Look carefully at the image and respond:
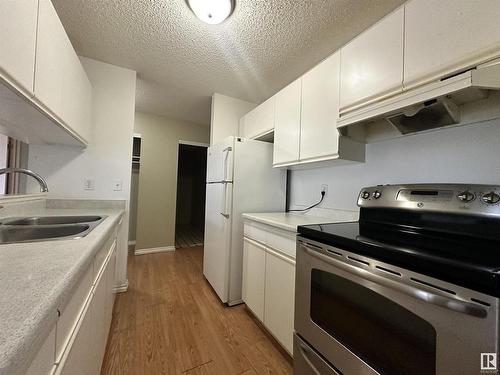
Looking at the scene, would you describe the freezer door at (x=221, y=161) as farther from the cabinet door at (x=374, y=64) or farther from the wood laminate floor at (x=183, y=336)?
the wood laminate floor at (x=183, y=336)

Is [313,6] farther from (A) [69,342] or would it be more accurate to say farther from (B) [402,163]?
(A) [69,342]

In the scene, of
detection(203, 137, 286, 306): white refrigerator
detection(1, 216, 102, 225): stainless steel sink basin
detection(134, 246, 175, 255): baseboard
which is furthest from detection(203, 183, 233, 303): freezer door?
detection(134, 246, 175, 255): baseboard

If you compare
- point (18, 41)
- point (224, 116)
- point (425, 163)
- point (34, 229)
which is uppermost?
point (224, 116)

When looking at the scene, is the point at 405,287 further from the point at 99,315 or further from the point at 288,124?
the point at 288,124

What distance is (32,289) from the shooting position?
1.46 ft

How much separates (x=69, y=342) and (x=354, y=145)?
169 centimetres

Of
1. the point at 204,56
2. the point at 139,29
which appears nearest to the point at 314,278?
the point at 204,56

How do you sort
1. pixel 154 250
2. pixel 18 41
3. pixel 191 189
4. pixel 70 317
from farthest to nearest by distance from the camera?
pixel 191 189 → pixel 154 250 → pixel 18 41 → pixel 70 317

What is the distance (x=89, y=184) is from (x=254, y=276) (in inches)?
71.1

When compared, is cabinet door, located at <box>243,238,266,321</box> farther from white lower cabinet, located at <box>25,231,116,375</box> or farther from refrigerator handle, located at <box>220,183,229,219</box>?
white lower cabinet, located at <box>25,231,116,375</box>

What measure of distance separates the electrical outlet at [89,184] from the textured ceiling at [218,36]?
46.5 inches

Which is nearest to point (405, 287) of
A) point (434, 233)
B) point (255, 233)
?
point (434, 233)

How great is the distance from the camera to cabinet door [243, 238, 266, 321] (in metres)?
1.63

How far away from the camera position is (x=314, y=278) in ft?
3.36
